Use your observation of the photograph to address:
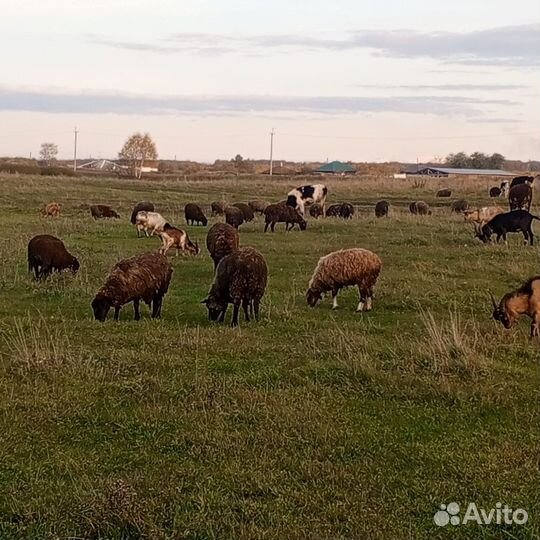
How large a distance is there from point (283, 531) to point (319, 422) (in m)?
1.95

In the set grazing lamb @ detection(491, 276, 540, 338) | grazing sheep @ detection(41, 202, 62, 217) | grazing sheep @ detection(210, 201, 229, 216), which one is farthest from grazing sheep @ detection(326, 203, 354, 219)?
grazing lamb @ detection(491, 276, 540, 338)

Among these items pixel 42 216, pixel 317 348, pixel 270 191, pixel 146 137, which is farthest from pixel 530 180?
pixel 146 137

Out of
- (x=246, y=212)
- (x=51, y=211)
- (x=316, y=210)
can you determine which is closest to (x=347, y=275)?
(x=246, y=212)

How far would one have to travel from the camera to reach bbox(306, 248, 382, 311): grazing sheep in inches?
515

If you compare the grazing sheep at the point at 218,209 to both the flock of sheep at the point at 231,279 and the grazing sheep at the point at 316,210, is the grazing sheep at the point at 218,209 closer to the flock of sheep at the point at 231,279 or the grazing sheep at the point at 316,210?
the grazing sheep at the point at 316,210

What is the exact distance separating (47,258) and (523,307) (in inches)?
375

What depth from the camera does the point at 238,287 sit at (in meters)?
11.9

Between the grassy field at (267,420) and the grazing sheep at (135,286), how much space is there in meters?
0.41

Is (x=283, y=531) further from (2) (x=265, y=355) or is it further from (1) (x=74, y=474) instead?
(2) (x=265, y=355)

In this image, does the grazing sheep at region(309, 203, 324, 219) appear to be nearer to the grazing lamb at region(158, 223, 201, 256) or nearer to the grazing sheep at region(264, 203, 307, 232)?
the grazing sheep at region(264, 203, 307, 232)

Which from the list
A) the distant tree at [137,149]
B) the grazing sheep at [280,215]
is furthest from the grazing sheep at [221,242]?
the distant tree at [137,149]

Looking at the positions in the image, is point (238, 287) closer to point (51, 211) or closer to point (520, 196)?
point (520, 196)

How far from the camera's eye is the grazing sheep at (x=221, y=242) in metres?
16.7

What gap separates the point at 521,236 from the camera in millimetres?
24312
